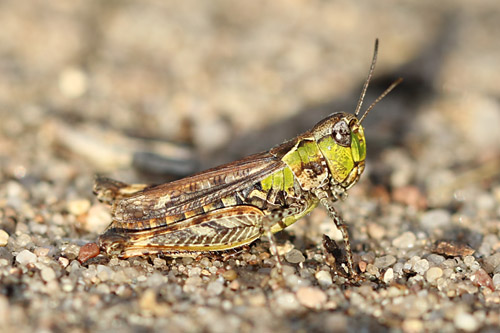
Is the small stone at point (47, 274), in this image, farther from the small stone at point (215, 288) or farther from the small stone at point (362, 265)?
the small stone at point (362, 265)

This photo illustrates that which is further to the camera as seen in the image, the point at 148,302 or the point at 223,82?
the point at 223,82

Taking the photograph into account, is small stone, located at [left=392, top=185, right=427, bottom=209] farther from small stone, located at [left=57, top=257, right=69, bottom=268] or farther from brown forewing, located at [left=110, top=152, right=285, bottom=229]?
small stone, located at [left=57, top=257, right=69, bottom=268]

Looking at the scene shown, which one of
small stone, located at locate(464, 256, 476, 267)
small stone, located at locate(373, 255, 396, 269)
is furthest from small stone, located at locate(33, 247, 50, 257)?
small stone, located at locate(464, 256, 476, 267)

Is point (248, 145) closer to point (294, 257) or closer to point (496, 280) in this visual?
point (294, 257)

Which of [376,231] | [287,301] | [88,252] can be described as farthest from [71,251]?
[376,231]

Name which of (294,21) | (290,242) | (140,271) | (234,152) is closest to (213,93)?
(234,152)

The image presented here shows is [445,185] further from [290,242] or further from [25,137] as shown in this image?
[25,137]

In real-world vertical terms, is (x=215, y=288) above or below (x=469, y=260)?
above
